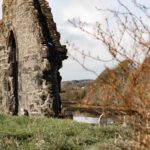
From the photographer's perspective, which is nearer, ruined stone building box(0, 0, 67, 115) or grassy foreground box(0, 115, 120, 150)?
grassy foreground box(0, 115, 120, 150)

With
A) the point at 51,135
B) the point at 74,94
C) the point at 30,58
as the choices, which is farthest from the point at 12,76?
the point at 51,135

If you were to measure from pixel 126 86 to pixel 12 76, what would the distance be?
50.7ft

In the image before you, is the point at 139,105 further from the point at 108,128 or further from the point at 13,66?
the point at 13,66

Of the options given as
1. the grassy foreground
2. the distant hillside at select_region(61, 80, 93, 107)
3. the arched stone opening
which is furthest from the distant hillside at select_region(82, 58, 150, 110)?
the arched stone opening

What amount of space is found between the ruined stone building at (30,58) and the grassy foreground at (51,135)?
13.0ft

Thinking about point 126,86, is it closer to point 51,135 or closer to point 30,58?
point 51,135

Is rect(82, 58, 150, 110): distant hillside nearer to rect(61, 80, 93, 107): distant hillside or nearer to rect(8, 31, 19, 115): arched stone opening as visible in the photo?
rect(61, 80, 93, 107): distant hillside

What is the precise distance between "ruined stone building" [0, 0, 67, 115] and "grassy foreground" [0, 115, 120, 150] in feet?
13.0

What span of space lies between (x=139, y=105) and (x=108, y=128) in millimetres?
8348

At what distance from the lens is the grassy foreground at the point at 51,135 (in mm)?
9914

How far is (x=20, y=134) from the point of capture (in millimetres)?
10969

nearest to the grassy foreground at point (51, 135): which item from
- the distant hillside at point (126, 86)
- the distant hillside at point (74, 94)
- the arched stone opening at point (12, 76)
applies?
the distant hillside at point (74, 94)

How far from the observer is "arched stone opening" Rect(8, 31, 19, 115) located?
1950cm

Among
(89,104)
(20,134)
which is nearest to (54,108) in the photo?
(20,134)
